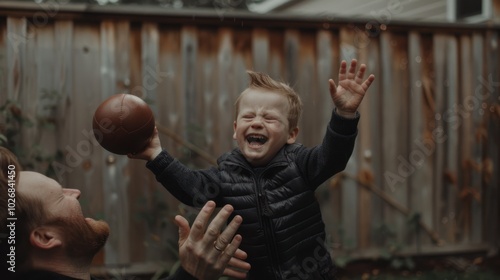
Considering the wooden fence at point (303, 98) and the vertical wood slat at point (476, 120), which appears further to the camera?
the vertical wood slat at point (476, 120)

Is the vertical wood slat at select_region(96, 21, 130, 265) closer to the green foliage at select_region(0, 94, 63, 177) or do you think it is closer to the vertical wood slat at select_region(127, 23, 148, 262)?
the vertical wood slat at select_region(127, 23, 148, 262)

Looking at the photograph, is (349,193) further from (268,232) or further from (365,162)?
(268,232)

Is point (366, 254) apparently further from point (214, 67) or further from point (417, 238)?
point (214, 67)

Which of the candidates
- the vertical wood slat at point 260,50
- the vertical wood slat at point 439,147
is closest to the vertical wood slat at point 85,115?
the vertical wood slat at point 260,50

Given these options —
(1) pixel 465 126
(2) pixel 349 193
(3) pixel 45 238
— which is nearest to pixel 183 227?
(3) pixel 45 238

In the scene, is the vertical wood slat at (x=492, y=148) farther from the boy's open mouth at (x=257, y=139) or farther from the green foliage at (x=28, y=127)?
the green foliage at (x=28, y=127)

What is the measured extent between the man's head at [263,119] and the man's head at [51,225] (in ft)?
→ 2.72

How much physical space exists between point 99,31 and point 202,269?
284 centimetres

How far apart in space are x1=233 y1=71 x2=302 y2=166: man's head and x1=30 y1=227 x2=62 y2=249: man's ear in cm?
96

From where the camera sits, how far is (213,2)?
7270 mm

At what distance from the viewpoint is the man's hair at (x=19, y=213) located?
1.81 m

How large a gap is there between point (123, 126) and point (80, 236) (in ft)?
2.17

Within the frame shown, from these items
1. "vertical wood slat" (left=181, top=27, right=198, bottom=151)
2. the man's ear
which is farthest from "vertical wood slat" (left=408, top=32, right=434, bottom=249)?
the man's ear

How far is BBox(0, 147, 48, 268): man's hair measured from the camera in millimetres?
1811
